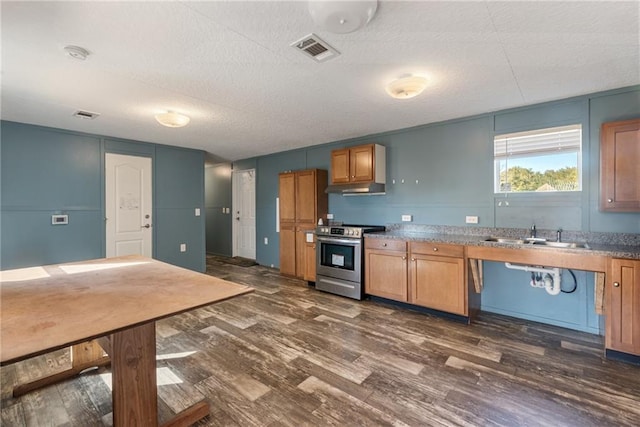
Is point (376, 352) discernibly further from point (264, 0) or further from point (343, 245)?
point (264, 0)

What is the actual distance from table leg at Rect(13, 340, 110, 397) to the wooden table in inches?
1.4

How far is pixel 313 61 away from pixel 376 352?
A: 2431 mm

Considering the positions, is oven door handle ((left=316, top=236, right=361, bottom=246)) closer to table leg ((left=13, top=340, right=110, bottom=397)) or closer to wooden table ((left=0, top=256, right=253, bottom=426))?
wooden table ((left=0, top=256, right=253, bottom=426))

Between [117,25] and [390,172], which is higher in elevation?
[117,25]

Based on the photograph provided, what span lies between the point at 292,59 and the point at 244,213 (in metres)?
5.02

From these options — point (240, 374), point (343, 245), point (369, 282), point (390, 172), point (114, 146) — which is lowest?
point (240, 374)

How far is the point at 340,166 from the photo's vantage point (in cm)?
438

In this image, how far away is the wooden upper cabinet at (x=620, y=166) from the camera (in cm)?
242

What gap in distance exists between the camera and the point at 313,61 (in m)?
2.20

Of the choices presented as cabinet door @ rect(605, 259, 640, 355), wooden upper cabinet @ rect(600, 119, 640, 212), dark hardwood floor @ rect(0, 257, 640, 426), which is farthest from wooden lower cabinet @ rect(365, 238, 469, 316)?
wooden upper cabinet @ rect(600, 119, 640, 212)

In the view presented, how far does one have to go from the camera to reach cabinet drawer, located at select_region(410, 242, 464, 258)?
3066 millimetres

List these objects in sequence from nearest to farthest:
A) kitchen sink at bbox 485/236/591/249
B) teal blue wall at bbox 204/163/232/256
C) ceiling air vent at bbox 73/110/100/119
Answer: kitchen sink at bbox 485/236/591/249 < ceiling air vent at bbox 73/110/100/119 < teal blue wall at bbox 204/163/232/256

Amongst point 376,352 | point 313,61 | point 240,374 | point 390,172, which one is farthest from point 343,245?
point 313,61

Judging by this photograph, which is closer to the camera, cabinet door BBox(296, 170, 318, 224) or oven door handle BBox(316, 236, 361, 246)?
oven door handle BBox(316, 236, 361, 246)
